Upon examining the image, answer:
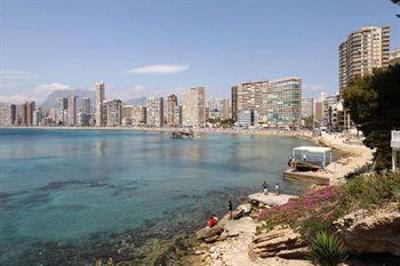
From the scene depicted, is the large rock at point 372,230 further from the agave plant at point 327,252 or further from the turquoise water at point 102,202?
the turquoise water at point 102,202

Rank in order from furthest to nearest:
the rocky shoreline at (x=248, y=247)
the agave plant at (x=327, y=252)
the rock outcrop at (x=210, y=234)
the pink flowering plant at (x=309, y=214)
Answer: the rock outcrop at (x=210, y=234)
the rocky shoreline at (x=248, y=247)
the pink flowering plant at (x=309, y=214)
the agave plant at (x=327, y=252)

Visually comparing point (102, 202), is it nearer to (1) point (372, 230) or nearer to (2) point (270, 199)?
(2) point (270, 199)

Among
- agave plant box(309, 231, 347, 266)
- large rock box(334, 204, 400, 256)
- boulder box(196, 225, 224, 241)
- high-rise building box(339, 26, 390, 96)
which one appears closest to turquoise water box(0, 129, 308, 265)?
boulder box(196, 225, 224, 241)

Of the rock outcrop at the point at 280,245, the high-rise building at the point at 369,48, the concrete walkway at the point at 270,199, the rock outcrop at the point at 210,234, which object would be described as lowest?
the rock outcrop at the point at 210,234

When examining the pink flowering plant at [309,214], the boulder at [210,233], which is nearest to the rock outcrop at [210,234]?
the boulder at [210,233]

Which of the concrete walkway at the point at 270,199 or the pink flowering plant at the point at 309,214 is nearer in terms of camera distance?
the pink flowering plant at the point at 309,214

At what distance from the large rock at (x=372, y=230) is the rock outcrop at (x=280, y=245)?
3.23 m

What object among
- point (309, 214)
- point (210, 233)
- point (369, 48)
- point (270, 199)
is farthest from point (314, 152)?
point (369, 48)

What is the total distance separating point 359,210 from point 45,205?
102 ft

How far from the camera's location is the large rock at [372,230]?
13.7 metres

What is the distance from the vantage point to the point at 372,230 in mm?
14297

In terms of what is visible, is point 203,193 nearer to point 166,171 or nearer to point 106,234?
point 106,234

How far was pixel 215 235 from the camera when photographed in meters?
25.1

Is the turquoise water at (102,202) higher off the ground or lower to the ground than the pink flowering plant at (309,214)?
lower
